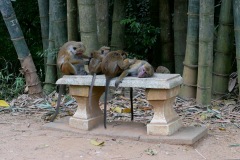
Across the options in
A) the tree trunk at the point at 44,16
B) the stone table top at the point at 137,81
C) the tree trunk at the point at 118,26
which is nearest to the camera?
the stone table top at the point at 137,81

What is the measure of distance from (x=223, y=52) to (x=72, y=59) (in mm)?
2356

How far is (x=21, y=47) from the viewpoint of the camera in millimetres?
6930

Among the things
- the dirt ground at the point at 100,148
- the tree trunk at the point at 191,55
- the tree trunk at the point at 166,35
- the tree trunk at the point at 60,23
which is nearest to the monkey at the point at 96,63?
the dirt ground at the point at 100,148

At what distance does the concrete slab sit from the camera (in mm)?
4980

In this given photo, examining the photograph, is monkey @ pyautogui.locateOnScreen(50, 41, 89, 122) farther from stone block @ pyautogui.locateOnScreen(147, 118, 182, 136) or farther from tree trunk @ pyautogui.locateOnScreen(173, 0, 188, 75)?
tree trunk @ pyautogui.locateOnScreen(173, 0, 188, 75)

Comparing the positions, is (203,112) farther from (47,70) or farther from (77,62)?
(47,70)

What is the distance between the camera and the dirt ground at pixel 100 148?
4.65 m

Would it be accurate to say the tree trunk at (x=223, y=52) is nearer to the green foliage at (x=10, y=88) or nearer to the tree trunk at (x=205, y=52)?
the tree trunk at (x=205, y=52)

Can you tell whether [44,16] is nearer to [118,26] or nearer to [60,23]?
[60,23]

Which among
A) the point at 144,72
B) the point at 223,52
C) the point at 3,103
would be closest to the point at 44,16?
the point at 3,103

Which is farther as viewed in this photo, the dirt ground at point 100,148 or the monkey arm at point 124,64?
the monkey arm at point 124,64

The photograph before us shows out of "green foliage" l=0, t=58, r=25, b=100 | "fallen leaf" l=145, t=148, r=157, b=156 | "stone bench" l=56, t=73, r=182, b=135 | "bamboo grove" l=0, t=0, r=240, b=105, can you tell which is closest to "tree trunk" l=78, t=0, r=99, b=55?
"bamboo grove" l=0, t=0, r=240, b=105

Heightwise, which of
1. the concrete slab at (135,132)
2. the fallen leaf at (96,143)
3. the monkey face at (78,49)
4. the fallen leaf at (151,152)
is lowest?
the fallen leaf at (151,152)

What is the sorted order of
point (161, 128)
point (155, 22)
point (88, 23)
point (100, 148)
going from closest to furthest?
point (100, 148) < point (161, 128) < point (88, 23) < point (155, 22)
